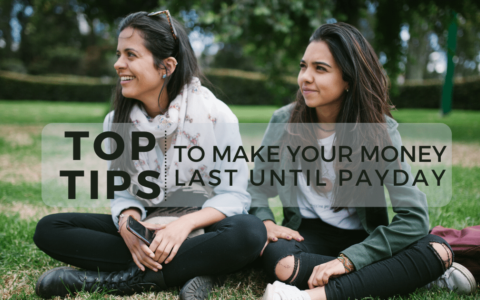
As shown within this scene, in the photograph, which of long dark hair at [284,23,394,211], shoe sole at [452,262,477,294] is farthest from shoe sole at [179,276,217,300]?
shoe sole at [452,262,477,294]

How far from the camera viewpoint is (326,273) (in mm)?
1560

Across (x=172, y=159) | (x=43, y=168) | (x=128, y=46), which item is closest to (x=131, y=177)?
(x=172, y=159)

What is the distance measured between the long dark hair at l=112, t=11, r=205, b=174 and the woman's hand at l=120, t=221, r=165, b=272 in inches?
14.8

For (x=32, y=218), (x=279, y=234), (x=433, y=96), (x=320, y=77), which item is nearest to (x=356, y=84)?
(x=320, y=77)

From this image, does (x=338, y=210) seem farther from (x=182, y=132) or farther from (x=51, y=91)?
(x=51, y=91)

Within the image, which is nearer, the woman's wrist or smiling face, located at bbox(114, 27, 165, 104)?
the woman's wrist

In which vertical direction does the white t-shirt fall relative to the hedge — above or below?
below

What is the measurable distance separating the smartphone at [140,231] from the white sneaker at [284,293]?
0.54 meters

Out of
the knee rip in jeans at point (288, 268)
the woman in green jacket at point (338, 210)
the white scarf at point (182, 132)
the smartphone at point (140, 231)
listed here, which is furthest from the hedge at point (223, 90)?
the smartphone at point (140, 231)

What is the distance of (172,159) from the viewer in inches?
73.9

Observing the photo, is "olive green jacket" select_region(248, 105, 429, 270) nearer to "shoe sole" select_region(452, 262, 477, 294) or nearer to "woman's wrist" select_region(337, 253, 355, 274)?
"woman's wrist" select_region(337, 253, 355, 274)

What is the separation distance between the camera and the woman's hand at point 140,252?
5.31ft

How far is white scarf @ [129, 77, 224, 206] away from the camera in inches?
73.7

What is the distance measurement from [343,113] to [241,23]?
408 centimetres
